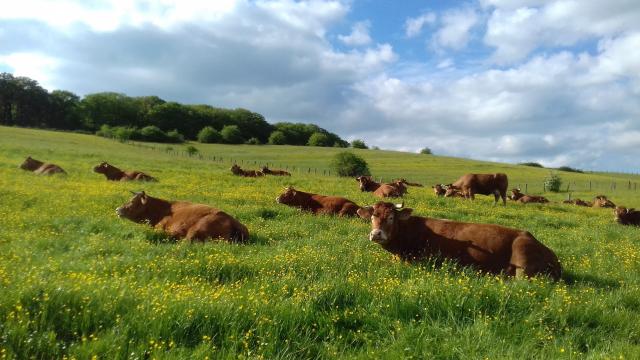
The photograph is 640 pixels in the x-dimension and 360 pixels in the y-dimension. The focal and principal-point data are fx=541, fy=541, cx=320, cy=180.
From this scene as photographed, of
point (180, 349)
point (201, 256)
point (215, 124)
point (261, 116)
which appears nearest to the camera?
point (180, 349)

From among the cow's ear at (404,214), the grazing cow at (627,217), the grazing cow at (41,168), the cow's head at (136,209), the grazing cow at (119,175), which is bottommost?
the grazing cow at (41,168)

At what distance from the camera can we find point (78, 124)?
134m

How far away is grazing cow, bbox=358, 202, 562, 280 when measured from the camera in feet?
29.6

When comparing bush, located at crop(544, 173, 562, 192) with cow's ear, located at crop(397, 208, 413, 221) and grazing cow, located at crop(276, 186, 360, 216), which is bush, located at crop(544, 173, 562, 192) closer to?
grazing cow, located at crop(276, 186, 360, 216)

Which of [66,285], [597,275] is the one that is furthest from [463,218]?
[66,285]

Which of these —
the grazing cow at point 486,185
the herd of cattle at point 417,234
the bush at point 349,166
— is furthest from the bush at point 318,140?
the herd of cattle at point 417,234

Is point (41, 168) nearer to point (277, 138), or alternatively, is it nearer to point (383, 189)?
point (383, 189)

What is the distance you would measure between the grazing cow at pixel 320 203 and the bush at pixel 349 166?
158 ft

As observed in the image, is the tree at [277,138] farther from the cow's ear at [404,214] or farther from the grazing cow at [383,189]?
the cow's ear at [404,214]

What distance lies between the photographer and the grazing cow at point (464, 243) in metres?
9.03

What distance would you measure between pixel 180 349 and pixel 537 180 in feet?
256

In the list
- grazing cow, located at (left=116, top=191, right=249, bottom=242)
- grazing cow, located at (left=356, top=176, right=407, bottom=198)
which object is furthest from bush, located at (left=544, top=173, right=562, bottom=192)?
grazing cow, located at (left=116, top=191, right=249, bottom=242)

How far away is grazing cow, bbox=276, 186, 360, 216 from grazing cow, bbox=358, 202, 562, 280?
5858 mm

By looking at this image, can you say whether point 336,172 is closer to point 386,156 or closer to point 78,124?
point 386,156
